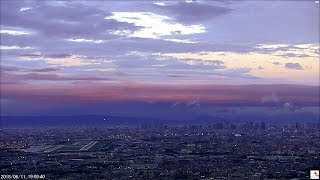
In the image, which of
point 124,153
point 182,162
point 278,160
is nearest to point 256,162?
point 278,160

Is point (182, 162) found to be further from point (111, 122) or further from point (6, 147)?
point (111, 122)

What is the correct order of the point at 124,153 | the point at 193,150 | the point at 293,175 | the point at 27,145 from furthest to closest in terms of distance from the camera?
1. the point at 27,145
2. the point at 193,150
3. the point at 124,153
4. the point at 293,175

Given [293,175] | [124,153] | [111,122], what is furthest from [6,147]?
[111,122]

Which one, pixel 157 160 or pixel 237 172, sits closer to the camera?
pixel 237 172

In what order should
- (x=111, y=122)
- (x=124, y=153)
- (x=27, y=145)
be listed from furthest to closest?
(x=111, y=122), (x=27, y=145), (x=124, y=153)

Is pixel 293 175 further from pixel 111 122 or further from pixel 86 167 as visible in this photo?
pixel 111 122

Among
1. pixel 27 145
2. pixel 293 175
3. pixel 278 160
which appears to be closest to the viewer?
pixel 293 175

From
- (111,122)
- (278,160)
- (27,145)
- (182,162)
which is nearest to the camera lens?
(182,162)

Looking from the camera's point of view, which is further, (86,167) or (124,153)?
(124,153)

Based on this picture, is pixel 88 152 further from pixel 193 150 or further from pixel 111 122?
pixel 111 122
